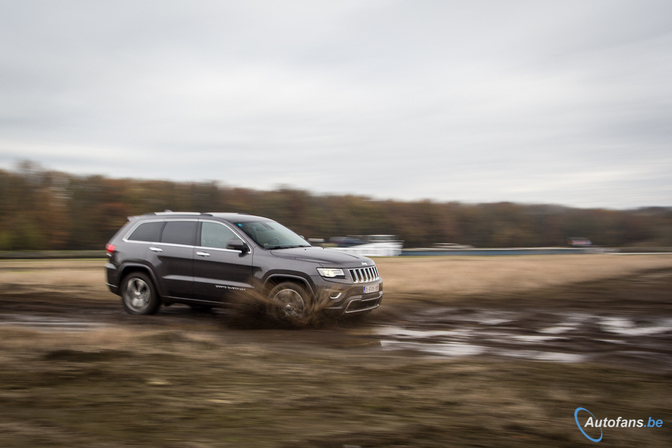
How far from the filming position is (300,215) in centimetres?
7012

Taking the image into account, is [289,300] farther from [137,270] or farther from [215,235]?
[137,270]

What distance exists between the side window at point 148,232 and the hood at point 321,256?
7.62 ft

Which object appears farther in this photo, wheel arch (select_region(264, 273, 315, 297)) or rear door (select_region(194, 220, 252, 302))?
rear door (select_region(194, 220, 252, 302))

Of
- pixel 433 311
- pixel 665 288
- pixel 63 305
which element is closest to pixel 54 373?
pixel 63 305

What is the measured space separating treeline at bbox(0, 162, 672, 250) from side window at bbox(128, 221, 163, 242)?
165 ft

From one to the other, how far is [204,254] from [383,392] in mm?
4909

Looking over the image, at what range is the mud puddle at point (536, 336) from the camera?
6.29 metres

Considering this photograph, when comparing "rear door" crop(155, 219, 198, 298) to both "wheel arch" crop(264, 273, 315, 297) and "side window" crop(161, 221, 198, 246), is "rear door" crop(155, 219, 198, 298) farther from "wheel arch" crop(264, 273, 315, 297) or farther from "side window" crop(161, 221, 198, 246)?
"wheel arch" crop(264, 273, 315, 297)

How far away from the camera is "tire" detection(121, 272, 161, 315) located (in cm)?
Answer: 904

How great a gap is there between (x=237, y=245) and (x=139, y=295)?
91.1 inches

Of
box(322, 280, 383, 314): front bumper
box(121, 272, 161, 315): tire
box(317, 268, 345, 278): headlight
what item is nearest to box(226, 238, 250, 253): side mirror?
box(317, 268, 345, 278): headlight

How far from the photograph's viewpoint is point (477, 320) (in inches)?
364

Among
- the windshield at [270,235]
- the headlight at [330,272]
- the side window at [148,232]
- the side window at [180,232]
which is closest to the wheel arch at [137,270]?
the side window at [148,232]

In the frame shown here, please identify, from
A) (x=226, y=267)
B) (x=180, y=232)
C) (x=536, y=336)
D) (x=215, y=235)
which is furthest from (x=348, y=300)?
(x=180, y=232)
